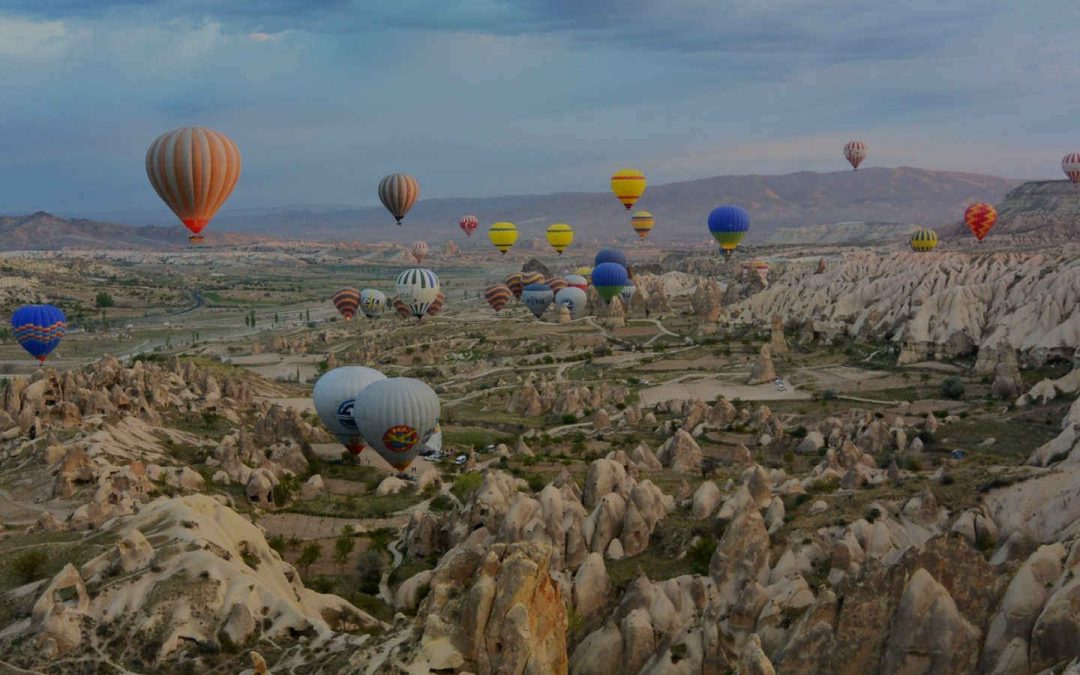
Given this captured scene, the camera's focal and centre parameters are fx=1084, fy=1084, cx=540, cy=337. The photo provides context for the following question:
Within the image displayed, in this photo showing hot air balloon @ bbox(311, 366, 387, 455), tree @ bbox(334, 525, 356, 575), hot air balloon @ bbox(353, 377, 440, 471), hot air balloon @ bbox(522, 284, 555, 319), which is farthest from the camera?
hot air balloon @ bbox(522, 284, 555, 319)

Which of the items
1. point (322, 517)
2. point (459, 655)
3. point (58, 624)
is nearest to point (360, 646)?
point (459, 655)

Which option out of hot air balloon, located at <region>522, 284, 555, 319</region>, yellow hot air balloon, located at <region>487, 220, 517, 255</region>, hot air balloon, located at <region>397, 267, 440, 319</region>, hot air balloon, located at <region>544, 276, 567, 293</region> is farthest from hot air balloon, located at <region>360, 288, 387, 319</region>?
hot air balloon, located at <region>522, 284, 555, 319</region>

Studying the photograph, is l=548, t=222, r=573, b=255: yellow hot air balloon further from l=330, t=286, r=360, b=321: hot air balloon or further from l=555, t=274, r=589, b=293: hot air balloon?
l=330, t=286, r=360, b=321: hot air balloon

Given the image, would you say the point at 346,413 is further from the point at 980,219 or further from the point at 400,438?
the point at 980,219

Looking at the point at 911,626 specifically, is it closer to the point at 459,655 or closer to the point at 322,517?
the point at 459,655

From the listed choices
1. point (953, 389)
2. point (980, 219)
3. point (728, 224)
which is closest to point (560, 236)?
point (728, 224)

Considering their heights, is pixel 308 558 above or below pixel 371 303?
above
